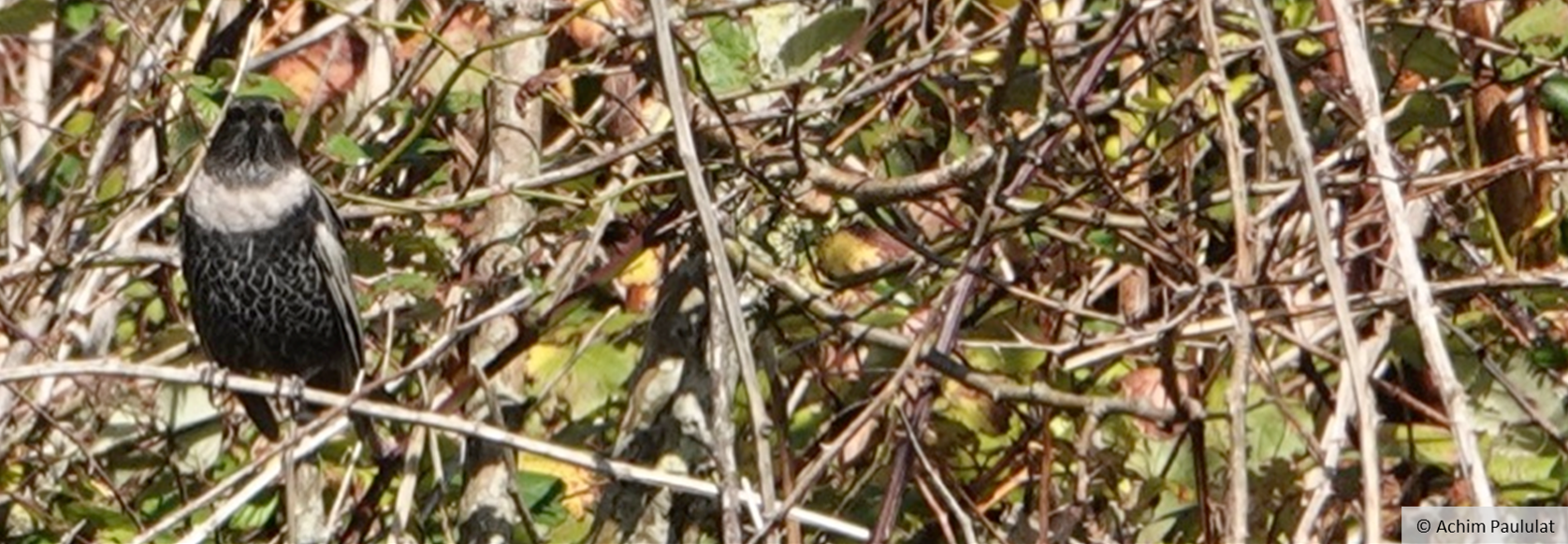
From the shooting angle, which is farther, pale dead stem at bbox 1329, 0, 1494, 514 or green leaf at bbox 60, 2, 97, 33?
green leaf at bbox 60, 2, 97, 33

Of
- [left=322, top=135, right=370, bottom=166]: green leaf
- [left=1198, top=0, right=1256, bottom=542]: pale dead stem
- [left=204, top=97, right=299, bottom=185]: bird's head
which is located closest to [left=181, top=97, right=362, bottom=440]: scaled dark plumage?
[left=204, top=97, right=299, bottom=185]: bird's head

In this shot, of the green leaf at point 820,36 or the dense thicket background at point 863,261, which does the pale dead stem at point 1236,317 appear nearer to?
the dense thicket background at point 863,261

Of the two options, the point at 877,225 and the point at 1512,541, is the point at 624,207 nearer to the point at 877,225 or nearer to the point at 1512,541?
the point at 877,225

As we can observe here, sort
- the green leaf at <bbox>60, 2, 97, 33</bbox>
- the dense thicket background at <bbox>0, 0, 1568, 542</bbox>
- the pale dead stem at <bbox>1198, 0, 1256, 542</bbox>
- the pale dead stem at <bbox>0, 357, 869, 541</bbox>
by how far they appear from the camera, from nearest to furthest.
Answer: the pale dead stem at <bbox>1198, 0, 1256, 542</bbox>, the pale dead stem at <bbox>0, 357, 869, 541</bbox>, the dense thicket background at <bbox>0, 0, 1568, 542</bbox>, the green leaf at <bbox>60, 2, 97, 33</bbox>

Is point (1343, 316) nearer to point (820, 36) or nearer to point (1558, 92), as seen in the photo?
point (820, 36)

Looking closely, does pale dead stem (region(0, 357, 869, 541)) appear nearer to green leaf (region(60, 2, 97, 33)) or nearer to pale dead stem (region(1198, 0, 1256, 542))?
pale dead stem (region(1198, 0, 1256, 542))

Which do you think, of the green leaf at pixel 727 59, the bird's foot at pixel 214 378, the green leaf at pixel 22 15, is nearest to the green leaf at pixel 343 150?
the bird's foot at pixel 214 378
